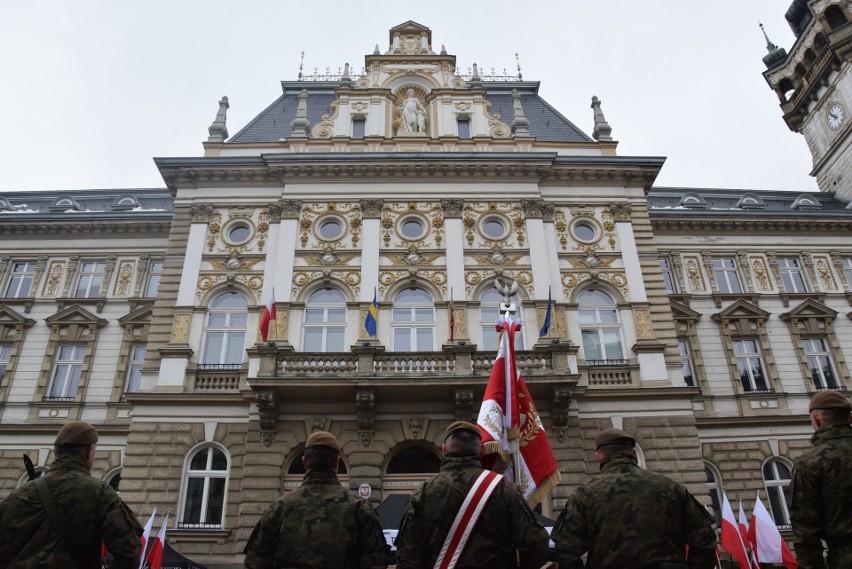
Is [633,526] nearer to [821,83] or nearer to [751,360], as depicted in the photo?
[751,360]

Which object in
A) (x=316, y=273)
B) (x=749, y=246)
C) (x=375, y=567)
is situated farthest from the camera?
(x=749, y=246)

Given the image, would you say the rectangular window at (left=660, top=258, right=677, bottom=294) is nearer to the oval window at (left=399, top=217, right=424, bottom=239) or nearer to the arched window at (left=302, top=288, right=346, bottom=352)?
the oval window at (left=399, top=217, right=424, bottom=239)

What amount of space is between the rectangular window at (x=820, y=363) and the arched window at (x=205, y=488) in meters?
22.1

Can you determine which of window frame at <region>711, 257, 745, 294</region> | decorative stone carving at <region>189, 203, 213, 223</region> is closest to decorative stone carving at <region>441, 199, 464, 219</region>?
decorative stone carving at <region>189, 203, 213, 223</region>

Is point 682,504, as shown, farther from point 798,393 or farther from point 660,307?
point 798,393

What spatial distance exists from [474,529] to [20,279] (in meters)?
27.8

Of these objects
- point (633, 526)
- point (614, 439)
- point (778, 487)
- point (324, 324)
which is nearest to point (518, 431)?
point (614, 439)

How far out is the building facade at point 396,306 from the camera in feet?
62.4

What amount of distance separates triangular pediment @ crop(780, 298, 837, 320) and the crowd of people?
23.4 m

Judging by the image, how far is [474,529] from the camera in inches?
212

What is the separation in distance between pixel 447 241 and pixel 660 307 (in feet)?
25.2

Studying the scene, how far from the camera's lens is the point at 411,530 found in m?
5.62

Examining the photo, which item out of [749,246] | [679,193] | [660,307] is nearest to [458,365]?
[660,307]

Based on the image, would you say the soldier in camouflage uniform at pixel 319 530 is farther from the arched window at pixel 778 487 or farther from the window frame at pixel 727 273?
the window frame at pixel 727 273
